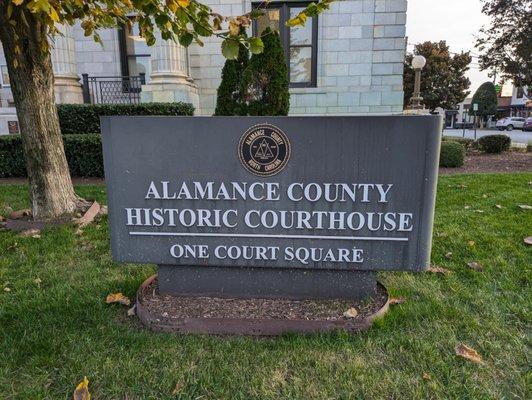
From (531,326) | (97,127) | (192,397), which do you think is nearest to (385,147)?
(531,326)

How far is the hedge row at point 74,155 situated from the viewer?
335 inches

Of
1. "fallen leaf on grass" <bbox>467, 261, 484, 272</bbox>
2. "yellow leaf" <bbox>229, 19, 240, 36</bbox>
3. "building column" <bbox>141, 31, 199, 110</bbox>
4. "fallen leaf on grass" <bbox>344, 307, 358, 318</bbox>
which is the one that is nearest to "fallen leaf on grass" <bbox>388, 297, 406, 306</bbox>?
"fallen leaf on grass" <bbox>344, 307, 358, 318</bbox>

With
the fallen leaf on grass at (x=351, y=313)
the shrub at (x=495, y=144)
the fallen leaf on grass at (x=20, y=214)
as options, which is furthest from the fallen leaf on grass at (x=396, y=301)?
the shrub at (x=495, y=144)

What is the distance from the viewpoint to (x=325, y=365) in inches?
93.0

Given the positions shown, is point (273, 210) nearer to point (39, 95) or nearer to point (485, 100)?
point (39, 95)

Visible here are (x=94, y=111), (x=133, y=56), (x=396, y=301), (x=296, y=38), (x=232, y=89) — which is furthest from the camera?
(x=133, y=56)

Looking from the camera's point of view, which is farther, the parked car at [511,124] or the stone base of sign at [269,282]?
the parked car at [511,124]

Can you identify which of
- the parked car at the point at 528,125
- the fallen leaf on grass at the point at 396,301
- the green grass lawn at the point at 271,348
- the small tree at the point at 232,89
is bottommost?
the parked car at the point at 528,125

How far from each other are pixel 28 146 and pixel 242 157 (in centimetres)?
352

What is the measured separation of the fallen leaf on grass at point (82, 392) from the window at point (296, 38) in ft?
32.7

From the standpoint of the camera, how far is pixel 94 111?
952 cm

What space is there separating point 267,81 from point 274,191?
448 centimetres

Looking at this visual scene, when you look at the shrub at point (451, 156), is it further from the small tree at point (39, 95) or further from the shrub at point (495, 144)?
the small tree at point (39, 95)

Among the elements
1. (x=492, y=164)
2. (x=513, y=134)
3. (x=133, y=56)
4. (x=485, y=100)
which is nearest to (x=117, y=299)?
(x=492, y=164)
